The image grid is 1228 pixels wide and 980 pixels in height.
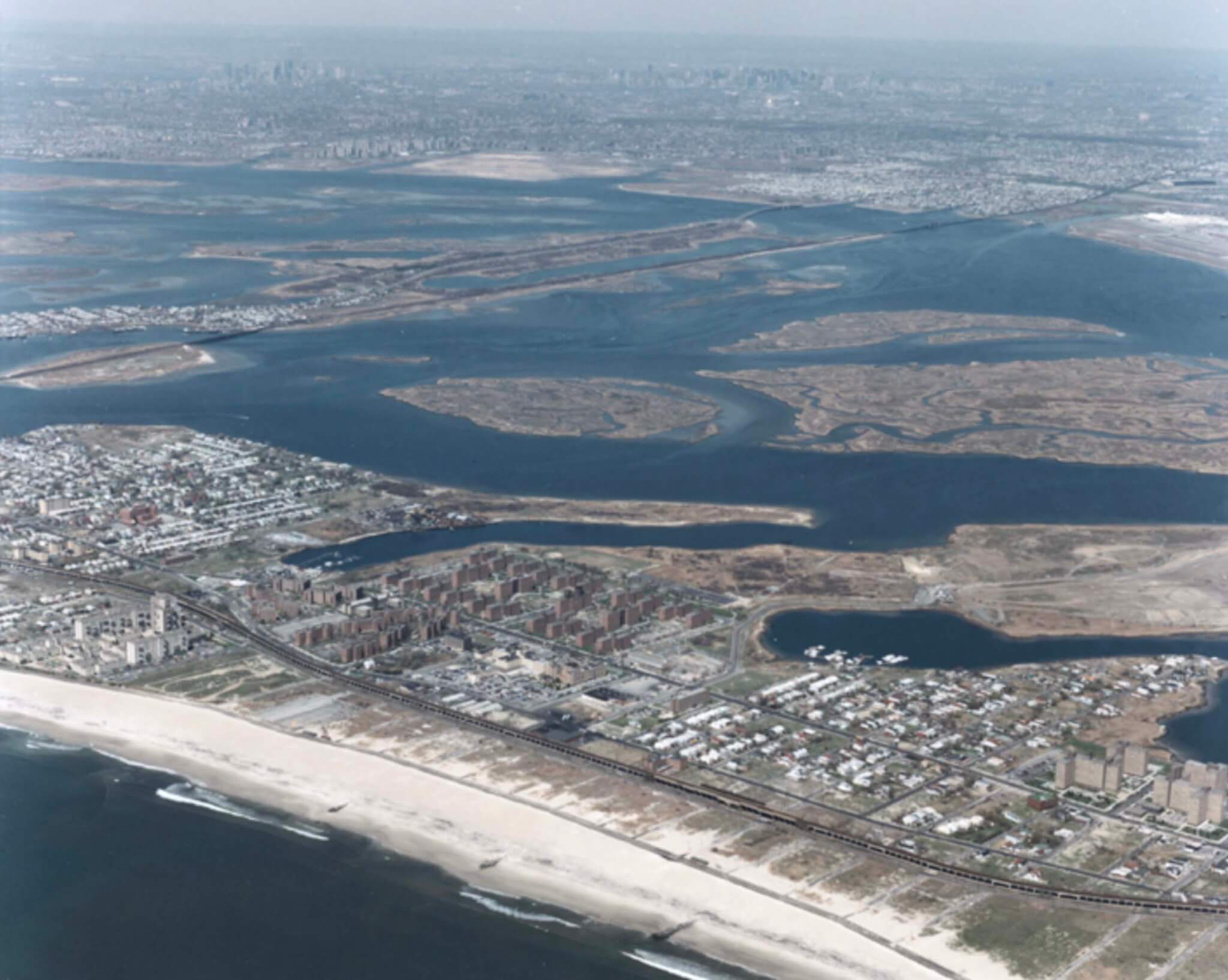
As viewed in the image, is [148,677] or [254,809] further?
[148,677]

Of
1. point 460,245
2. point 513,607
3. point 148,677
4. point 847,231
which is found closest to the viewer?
point 148,677

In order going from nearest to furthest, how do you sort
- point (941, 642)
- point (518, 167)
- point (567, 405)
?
point (941, 642)
point (567, 405)
point (518, 167)

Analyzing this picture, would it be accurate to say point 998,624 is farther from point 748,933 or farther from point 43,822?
point 43,822

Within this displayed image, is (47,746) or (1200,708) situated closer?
(47,746)

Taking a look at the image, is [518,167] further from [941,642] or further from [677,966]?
[677,966]

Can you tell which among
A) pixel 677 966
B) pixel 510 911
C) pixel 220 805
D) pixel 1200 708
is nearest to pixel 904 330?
pixel 1200 708

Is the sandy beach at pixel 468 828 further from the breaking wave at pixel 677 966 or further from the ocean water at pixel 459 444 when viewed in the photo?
the ocean water at pixel 459 444

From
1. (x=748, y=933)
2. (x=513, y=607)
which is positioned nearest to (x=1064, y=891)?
→ (x=748, y=933)
